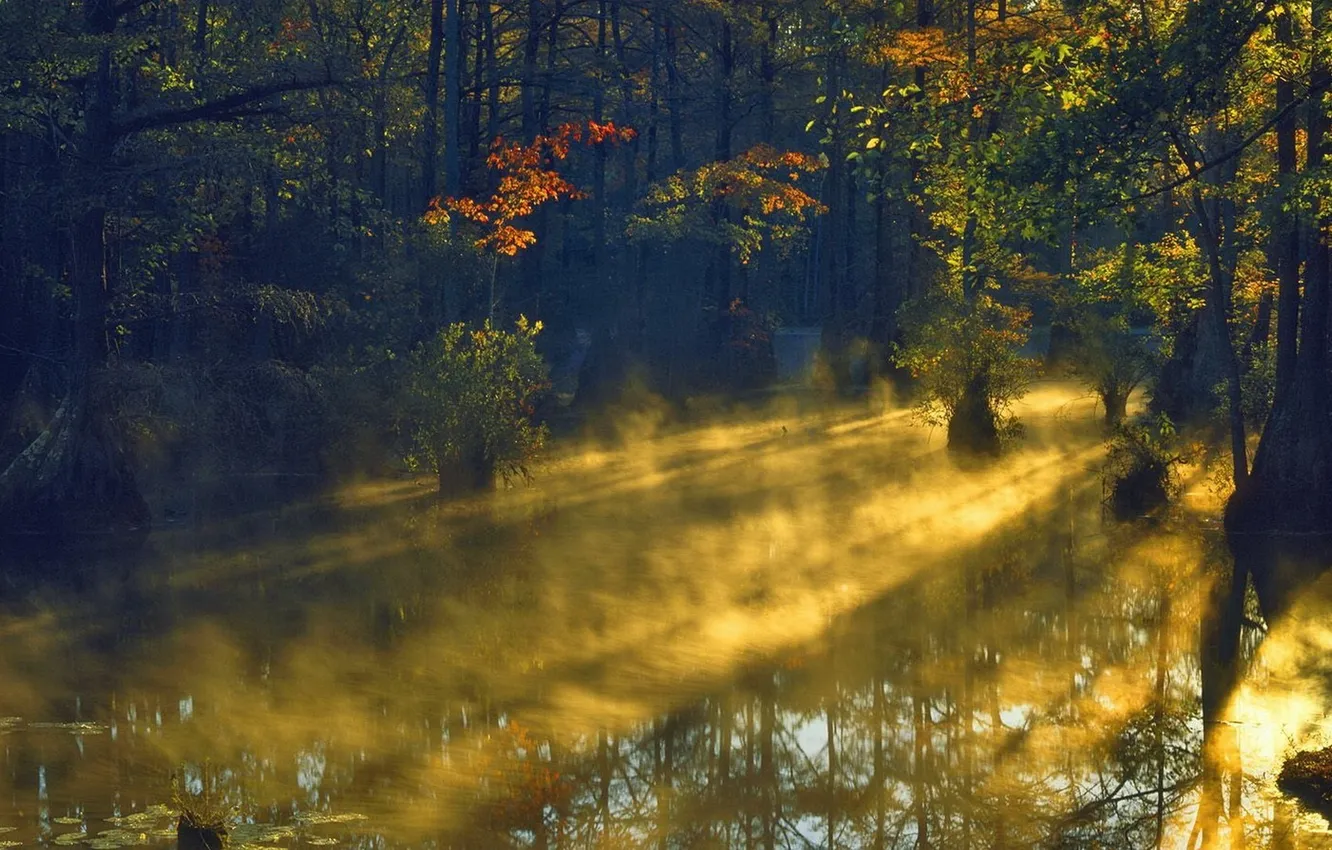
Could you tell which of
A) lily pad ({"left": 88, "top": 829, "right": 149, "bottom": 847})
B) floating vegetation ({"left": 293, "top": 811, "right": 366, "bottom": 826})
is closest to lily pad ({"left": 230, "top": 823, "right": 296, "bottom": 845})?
floating vegetation ({"left": 293, "top": 811, "right": 366, "bottom": 826})

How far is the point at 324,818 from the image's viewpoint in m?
9.16

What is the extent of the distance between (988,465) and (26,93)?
15.8m

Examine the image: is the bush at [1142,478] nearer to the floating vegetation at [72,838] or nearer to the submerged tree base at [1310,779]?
the submerged tree base at [1310,779]

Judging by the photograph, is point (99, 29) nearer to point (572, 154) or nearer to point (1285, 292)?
point (1285, 292)

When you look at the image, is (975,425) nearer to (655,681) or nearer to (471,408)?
(471,408)

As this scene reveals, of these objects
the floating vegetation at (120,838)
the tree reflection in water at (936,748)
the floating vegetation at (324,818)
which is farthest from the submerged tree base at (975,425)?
the floating vegetation at (120,838)

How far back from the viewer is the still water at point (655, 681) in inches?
370

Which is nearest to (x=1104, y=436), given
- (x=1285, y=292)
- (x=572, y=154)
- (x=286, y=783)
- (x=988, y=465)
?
(x=988, y=465)

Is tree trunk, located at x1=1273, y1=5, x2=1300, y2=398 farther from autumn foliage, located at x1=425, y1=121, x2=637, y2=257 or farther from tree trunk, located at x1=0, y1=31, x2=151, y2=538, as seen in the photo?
tree trunk, located at x1=0, y1=31, x2=151, y2=538

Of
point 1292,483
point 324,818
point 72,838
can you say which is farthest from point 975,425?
point 72,838

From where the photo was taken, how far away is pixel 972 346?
25875 mm

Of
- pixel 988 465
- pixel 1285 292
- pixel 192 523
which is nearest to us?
pixel 1285 292

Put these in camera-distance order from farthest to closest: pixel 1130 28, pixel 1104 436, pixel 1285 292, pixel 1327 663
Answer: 1. pixel 1104 436
2. pixel 1285 292
3. pixel 1130 28
4. pixel 1327 663

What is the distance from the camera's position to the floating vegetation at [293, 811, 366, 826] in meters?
9.09
